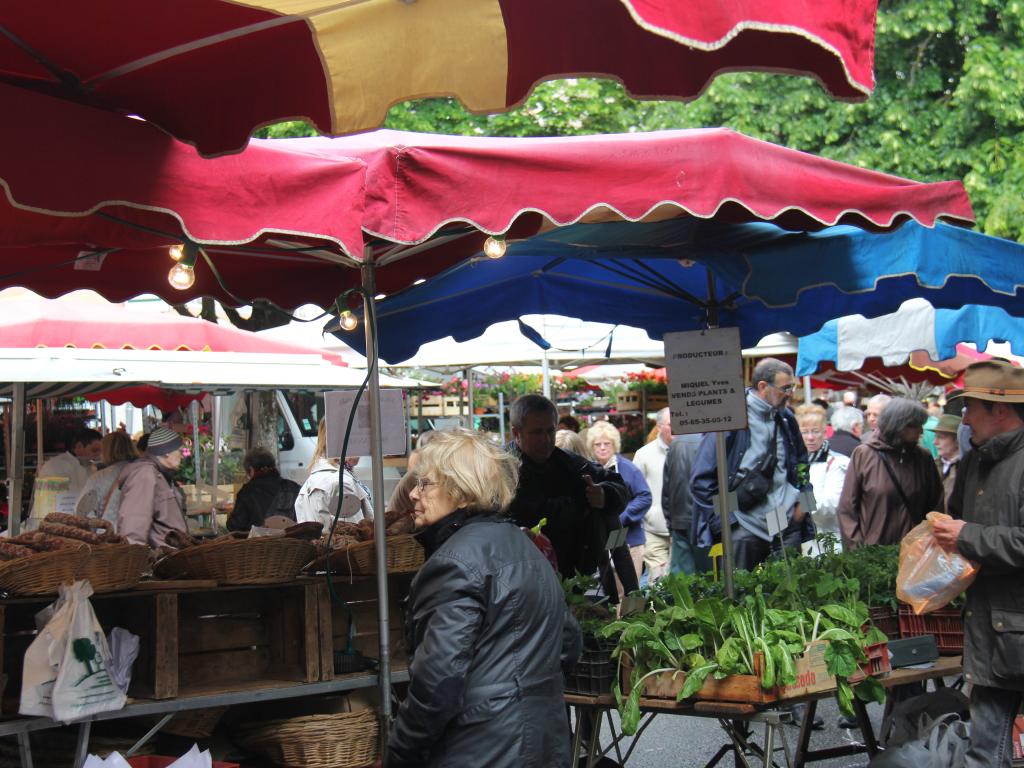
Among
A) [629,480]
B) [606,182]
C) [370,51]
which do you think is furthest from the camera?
[629,480]

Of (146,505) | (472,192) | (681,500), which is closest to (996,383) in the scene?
(472,192)

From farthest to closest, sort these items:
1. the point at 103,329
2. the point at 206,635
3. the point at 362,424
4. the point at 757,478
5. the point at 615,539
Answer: the point at 103,329
the point at 757,478
the point at 615,539
the point at 362,424
the point at 206,635

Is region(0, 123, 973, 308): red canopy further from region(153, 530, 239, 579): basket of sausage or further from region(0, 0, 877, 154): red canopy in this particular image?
region(153, 530, 239, 579): basket of sausage

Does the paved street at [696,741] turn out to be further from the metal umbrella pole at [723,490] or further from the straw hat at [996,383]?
the straw hat at [996,383]

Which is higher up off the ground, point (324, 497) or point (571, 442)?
point (571, 442)

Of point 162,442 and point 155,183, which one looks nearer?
point 155,183

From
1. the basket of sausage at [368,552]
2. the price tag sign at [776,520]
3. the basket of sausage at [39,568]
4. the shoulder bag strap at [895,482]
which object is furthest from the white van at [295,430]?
the basket of sausage at [39,568]

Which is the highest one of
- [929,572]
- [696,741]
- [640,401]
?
[640,401]

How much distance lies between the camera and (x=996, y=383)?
438 cm

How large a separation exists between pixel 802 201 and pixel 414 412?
15.5 meters

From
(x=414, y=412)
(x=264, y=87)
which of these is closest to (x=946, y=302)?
(x=264, y=87)

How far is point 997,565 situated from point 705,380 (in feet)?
4.94

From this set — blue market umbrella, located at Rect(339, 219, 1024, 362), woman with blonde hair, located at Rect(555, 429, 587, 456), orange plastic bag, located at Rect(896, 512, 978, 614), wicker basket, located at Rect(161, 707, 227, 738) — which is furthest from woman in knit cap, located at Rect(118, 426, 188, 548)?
orange plastic bag, located at Rect(896, 512, 978, 614)

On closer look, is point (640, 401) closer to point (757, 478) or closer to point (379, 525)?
point (757, 478)
